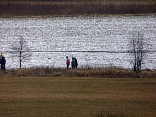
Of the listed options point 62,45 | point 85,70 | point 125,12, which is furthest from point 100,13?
point 85,70

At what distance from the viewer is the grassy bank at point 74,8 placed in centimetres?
4931

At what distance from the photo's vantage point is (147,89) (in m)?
18.2

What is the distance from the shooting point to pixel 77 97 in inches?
627

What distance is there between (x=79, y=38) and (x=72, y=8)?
11.8m

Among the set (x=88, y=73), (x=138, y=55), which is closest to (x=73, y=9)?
(x=138, y=55)

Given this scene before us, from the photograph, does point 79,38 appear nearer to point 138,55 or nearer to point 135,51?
point 135,51

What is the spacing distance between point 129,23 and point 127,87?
26171mm

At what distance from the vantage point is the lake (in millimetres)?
32844

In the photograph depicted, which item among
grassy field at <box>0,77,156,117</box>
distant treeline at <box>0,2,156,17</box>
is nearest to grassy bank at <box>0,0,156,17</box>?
distant treeline at <box>0,2,156,17</box>

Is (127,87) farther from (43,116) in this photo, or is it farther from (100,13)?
(100,13)

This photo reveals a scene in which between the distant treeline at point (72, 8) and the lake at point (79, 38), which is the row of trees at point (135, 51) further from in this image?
the distant treeline at point (72, 8)

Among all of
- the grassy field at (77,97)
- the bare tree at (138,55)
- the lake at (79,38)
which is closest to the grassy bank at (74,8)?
the lake at (79,38)

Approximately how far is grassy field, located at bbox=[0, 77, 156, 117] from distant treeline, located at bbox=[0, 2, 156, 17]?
2897 centimetres

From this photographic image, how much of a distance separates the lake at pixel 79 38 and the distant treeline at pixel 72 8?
2.76 m
